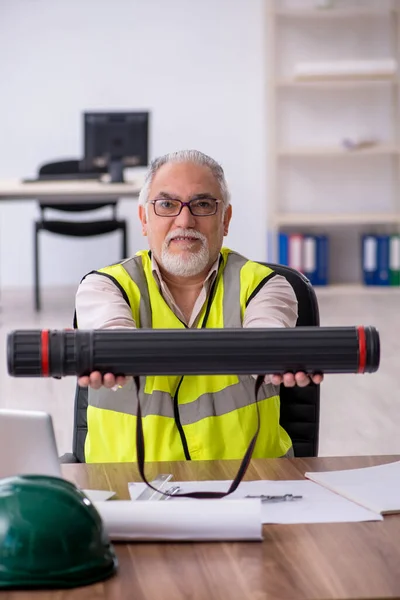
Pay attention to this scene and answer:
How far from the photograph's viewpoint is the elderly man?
1.89m

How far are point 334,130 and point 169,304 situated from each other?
6.24 m

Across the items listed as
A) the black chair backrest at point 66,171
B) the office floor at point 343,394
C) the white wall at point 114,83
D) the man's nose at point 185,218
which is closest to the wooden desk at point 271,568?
the man's nose at point 185,218

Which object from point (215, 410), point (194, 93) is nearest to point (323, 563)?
point (215, 410)

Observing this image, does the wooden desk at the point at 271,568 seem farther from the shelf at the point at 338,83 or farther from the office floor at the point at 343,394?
the shelf at the point at 338,83

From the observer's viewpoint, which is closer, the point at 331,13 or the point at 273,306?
the point at 273,306

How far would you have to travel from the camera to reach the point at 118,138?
671 centimetres

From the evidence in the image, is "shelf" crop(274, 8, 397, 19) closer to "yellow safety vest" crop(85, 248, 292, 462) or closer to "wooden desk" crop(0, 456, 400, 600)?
"yellow safety vest" crop(85, 248, 292, 462)

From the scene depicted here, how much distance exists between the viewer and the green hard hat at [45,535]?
109cm

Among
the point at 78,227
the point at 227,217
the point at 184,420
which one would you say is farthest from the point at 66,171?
the point at 184,420

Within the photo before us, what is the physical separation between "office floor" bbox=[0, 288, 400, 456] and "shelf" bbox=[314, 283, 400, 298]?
62 centimetres

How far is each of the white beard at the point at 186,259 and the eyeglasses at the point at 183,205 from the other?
0.14ft

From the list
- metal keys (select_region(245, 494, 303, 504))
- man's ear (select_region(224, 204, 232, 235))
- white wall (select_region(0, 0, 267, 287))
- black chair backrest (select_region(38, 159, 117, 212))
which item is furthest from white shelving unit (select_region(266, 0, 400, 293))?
metal keys (select_region(245, 494, 303, 504))

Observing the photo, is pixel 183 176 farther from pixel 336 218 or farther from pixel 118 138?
pixel 336 218

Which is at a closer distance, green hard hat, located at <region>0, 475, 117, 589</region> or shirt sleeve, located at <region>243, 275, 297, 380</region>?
green hard hat, located at <region>0, 475, 117, 589</region>
